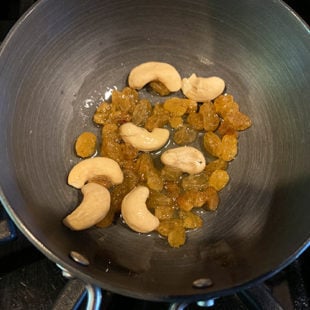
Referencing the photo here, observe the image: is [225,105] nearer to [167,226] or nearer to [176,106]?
[176,106]

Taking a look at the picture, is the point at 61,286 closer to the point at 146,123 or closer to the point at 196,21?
the point at 146,123

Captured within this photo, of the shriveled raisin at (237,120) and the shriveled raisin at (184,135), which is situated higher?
the shriveled raisin at (237,120)

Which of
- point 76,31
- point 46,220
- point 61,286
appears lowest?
point 61,286

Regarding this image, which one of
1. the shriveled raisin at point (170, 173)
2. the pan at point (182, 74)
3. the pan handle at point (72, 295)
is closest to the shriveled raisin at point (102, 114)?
the pan at point (182, 74)

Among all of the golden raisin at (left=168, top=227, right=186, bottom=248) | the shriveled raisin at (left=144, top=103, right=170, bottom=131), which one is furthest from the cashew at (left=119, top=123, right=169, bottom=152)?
the golden raisin at (left=168, top=227, right=186, bottom=248)

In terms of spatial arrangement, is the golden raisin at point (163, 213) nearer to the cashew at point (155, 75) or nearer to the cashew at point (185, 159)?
the cashew at point (185, 159)

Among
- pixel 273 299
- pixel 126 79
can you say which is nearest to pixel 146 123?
pixel 126 79

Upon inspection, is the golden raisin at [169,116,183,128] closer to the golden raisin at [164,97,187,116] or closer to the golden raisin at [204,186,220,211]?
the golden raisin at [164,97,187,116]
